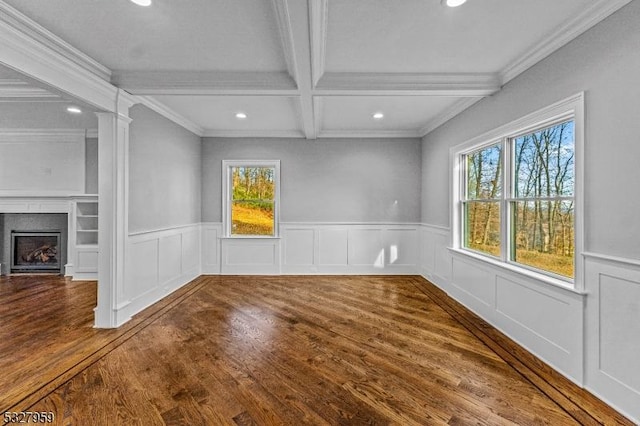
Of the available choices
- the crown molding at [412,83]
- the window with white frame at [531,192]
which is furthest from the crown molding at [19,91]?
the window with white frame at [531,192]

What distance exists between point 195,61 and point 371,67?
175cm

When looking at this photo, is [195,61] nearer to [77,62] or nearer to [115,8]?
[115,8]

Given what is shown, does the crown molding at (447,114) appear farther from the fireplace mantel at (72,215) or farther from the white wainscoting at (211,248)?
the fireplace mantel at (72,215)

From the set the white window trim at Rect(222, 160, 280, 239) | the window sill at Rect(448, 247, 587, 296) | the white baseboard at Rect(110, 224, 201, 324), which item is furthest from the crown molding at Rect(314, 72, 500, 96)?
the white baseboard at Rect(110, 224, 201, 324)

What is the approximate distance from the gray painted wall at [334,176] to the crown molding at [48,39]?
8.37 feet

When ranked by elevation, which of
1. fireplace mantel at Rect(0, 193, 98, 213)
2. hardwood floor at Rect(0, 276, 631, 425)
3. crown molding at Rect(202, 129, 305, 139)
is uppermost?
crown molding at Rect(202, 129, 305, 139)

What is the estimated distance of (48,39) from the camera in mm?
2361

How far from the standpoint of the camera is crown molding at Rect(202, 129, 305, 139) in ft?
17.5

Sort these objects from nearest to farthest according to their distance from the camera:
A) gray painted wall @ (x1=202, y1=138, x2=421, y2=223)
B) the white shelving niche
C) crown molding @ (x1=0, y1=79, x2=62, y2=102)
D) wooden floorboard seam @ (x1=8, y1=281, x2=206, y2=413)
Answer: wooden floorboard seam @ (x1=8, y1=281, x2=206, y2=413), crown molding @ (x1=0, y1=79, x2=62, y2=102), the white shelving niche, gray painted wall @ (x1=202, y1=138, x2=421, y2=223)

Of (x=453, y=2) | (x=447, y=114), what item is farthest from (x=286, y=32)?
(x=447, y=114)

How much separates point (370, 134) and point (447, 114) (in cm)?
144

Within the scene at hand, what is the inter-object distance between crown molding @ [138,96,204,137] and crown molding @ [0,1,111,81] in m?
0.65

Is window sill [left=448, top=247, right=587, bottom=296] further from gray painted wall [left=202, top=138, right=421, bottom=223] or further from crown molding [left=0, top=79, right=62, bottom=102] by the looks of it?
crown molding [left=0, top=79, right=62, bottom=102]

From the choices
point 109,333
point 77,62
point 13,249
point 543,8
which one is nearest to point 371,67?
point 543,8
